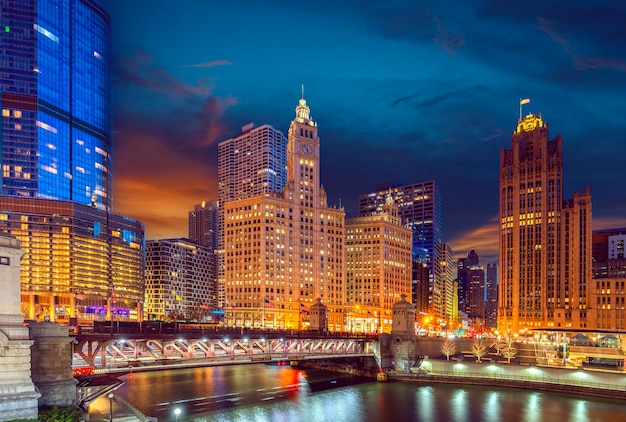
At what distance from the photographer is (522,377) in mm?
102250

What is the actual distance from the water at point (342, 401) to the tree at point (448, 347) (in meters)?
23.8

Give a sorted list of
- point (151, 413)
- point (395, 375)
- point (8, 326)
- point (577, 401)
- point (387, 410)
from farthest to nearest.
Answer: point (395, 375) → point (577, 401) → point (387, 410) → point (151, 413) → point (8, 326)

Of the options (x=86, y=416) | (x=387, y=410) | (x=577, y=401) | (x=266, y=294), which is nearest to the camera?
(x=86, y=416)

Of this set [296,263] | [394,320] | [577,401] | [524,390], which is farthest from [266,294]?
[577,401]

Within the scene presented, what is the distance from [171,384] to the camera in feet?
328

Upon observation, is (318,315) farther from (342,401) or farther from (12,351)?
(12,351)

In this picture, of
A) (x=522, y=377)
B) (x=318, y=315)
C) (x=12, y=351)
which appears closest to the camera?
(x=12, y=351)

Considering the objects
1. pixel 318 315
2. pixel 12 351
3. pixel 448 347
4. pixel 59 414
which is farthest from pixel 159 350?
pixel 448 347

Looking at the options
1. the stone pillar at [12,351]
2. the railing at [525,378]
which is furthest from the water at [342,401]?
the stone pillar at [12,351]

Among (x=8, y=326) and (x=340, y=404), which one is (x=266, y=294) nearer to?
(x=340, y=404)

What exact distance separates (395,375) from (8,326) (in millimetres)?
83444

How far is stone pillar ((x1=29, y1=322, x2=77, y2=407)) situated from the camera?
1946 inches

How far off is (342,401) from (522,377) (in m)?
37.7

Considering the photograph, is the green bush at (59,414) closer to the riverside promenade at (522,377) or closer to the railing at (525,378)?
the riverside promenade at (522,377)
